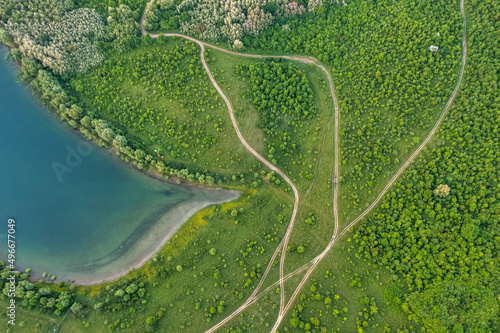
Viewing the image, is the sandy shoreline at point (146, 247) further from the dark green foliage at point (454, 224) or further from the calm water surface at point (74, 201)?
the dark green foliage at point (454, 224)

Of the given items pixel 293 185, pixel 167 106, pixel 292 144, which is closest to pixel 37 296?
pixel 167 106

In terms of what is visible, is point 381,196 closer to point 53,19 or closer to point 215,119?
point 215,119

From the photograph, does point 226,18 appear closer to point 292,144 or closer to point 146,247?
point 292,144

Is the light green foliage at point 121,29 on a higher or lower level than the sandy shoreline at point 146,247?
higher

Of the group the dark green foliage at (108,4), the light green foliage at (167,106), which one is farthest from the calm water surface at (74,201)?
the dark green foliage at (108,4)

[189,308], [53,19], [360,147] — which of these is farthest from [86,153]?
[360,147]
